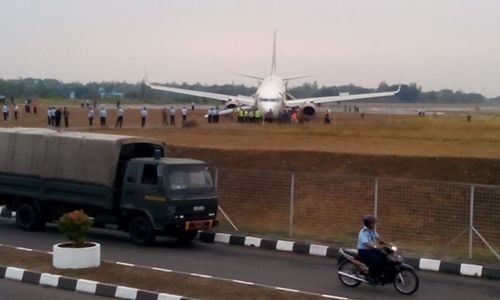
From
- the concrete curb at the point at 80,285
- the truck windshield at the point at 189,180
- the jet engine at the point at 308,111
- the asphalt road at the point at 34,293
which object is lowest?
the asphalt road at the point at 34,293

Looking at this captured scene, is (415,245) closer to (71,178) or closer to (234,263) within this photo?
(234,263)

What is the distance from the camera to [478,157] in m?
27.9

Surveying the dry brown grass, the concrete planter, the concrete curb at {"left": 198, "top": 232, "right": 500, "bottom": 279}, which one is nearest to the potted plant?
the concrete planter

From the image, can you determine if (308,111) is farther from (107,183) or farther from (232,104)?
(107,183)

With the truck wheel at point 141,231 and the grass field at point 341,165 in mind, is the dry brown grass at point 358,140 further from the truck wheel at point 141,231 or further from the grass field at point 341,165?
the truck wheel at point 141,231

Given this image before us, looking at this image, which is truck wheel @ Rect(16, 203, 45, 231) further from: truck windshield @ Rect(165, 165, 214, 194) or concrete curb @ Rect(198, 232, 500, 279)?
truck windshield @ Rect(165, 165, 214, 194)

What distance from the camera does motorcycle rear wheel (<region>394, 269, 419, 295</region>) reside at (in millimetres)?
14013

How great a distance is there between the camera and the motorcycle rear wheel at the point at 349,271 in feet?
48.1

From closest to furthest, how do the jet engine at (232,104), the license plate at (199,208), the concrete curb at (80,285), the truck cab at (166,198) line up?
the concrete curb at (80,285) < the truck cab at (166,198) < the license plate at (199,208) < the jet engine at (232,104)

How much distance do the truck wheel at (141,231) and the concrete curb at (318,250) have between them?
1.99 meters

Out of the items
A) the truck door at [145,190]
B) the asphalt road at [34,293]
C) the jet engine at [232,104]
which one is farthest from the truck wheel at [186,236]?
the jet engine at [232,104]

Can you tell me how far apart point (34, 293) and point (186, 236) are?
273 inches

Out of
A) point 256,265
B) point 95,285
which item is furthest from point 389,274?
point 95,285

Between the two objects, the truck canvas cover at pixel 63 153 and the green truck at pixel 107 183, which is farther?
the truck canvas cover at pixel 63 153
